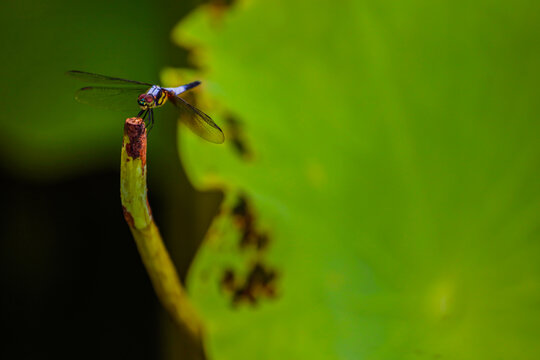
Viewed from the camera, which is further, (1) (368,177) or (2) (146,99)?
(1) (368,177)

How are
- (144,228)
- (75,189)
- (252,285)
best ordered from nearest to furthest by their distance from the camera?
(144,228)
(252,285)
(75,189)

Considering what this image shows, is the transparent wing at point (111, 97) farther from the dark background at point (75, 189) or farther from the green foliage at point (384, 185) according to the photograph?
the dark background at point (75, 189)

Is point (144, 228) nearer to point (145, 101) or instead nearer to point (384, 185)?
point (145, 101)

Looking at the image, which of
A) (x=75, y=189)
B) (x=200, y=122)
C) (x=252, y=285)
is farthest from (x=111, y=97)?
(x=75, y=189)

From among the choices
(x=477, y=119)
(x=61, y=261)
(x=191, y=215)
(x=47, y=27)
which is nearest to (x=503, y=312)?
(x=477, y=119)

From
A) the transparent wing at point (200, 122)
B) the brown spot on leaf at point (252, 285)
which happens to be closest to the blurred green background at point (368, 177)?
the brown spot on leaf at point (252, 285)

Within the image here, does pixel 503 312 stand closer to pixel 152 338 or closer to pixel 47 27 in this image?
pixel 152 338

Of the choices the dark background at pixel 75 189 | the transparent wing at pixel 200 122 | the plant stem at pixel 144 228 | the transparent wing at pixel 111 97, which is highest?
the dark background at pixel 75 189
